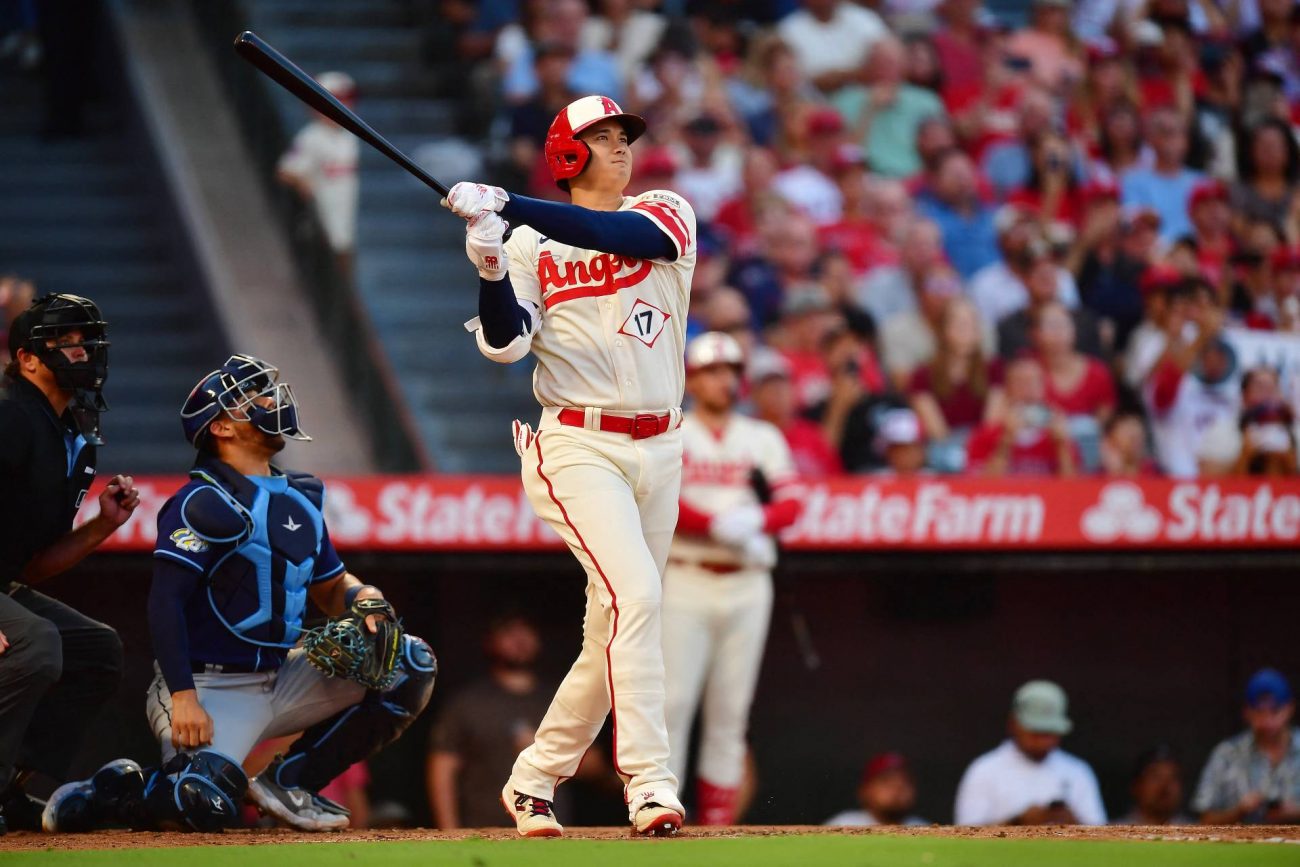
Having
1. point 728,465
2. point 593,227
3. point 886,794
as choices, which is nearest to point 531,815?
point 593,227

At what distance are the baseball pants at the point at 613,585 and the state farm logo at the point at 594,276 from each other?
0.37 metres

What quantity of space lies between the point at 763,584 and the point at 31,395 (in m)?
3.34

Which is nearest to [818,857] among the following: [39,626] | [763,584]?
[39,626]

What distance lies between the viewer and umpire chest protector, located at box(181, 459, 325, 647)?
510cm

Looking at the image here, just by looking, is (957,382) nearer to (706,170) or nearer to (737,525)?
(706,170)

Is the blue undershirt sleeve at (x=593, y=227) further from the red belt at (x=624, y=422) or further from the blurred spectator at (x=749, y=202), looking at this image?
the blurred spectator at (x=749, y=202)

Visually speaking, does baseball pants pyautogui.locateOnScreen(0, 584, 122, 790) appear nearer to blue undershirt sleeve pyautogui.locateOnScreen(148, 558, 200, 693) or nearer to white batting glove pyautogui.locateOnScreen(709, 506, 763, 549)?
blue undershirt sleeve pyautogui.locateOnScreen(148, 558, 200, 693)

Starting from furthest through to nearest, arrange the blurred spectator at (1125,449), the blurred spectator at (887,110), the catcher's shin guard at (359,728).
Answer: the blurred spectator at (887,110)
the blurred spectator at (1125,449)
the catcher's shin guard at (359,728)

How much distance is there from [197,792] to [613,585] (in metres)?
1.27

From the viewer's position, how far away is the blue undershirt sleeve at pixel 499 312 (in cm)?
462

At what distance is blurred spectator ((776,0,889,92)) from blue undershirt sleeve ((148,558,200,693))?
6.56m

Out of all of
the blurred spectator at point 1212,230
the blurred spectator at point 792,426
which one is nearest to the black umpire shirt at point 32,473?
the blurred spectator at point 792,426

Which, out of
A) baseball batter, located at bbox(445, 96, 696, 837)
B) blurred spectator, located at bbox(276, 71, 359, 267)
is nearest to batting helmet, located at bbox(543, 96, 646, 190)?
baseball batter, located at bbox(445, 96, 696, 837)

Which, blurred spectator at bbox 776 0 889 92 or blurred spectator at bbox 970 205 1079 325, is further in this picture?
blurred spectator at bbox 776 0 889 92
